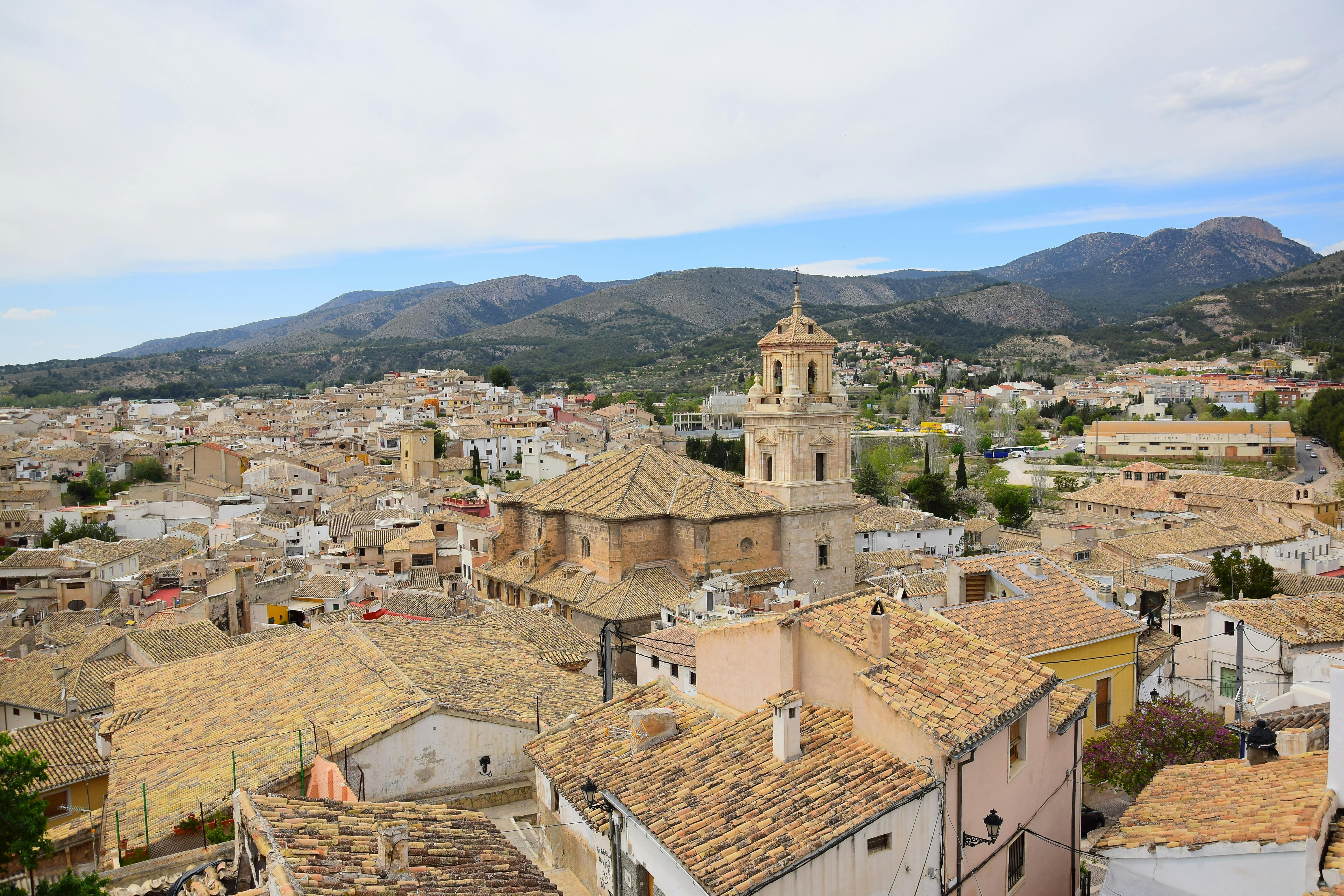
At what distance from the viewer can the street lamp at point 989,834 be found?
25.7ft

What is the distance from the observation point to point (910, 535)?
1732 inches

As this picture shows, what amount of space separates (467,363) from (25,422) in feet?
258

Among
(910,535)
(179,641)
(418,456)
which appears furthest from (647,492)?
(418,456)

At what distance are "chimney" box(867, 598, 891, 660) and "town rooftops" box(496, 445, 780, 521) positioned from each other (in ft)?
57.5

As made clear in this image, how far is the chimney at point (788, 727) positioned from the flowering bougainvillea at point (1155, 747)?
201 inches

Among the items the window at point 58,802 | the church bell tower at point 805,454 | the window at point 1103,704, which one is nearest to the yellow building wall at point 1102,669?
the window at point 1103,704

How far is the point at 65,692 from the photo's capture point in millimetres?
20891

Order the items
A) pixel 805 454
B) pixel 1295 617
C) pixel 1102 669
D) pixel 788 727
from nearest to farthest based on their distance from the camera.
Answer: pixel 788 727 < pixel 1102 669 < pixel 1295 617 < pixel 805 454

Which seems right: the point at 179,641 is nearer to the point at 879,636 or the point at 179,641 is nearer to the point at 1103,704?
the point at 879,636

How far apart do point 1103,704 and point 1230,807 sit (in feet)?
22.7

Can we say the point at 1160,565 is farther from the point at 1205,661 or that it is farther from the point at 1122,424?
the point at 1122,424

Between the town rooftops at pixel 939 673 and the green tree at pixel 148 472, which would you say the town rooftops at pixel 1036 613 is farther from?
the green tree at pixel 148 472

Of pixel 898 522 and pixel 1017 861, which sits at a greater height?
pixel 1017 861

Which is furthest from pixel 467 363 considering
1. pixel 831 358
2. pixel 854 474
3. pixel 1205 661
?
pixel 1205 661
